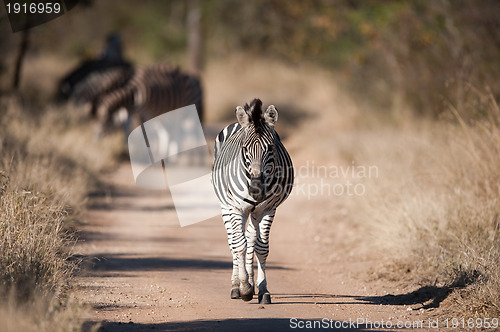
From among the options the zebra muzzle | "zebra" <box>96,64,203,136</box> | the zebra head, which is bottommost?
the zebra muzzle

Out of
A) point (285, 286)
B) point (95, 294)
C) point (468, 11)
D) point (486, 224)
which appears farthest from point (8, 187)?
point (468, 11)

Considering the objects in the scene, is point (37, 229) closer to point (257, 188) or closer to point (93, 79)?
point (257, 188)

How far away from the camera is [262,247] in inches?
249

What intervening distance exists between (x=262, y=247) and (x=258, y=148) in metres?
1.02

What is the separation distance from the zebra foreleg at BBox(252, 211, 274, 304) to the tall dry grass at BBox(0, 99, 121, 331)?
5.74ft

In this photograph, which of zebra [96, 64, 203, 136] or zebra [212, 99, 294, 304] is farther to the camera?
zebra [96, 64, 203, 136]

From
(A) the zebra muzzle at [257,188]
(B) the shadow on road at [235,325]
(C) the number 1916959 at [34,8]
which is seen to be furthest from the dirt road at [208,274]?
(C) the number 1916959 at [34,8]

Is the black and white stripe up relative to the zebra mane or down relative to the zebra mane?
up

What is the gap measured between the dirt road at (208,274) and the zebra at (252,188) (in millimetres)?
336

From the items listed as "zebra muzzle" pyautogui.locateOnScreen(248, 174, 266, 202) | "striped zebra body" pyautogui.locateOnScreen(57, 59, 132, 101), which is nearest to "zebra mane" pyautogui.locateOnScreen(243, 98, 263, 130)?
"zebra muzzle" pyautogui.locateOnScreen(248, 174, 266, 202)

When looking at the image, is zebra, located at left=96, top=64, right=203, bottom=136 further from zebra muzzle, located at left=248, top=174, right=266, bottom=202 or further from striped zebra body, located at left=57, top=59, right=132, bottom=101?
zebra muzzle, located at left=248, top=174, right=266, bottom=202

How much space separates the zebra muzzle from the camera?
232 inches

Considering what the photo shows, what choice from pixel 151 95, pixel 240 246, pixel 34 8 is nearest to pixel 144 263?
pixel 240 246

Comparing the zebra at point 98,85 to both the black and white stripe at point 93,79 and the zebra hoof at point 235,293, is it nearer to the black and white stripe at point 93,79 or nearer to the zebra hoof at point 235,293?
the black and white stripe at point 93,79
